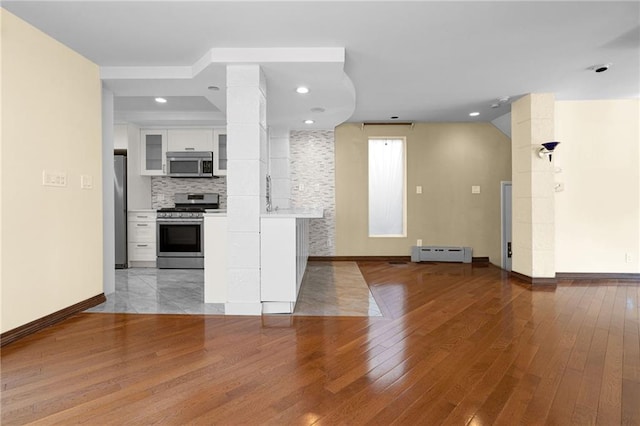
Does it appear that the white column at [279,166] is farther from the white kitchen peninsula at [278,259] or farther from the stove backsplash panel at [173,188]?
the white kitchen peninsula at [278,259]

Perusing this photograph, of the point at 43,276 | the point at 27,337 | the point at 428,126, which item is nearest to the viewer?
the point at 27,337

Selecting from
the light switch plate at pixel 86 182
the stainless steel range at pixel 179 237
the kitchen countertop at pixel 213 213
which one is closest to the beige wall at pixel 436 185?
the kitchen countertop at pixel 213 213

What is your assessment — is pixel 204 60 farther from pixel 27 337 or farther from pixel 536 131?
pixel 536 131

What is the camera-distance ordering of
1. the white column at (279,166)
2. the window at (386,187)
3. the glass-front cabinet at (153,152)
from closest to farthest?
the glass-front cabinet at (153,152), the white column at (279,166), the window at (386,187)

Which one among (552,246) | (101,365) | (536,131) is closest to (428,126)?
(536,131)

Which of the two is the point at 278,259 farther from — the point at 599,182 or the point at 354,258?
the point at 599,182

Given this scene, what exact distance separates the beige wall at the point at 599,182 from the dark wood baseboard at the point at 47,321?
5616 millimetres

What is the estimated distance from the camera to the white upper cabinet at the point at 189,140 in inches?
206

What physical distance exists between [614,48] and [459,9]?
1783 mm

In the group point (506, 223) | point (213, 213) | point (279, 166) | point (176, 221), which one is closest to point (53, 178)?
point (213, 213)

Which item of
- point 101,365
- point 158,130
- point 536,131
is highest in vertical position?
point 158,130

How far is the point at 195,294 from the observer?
11.7ft

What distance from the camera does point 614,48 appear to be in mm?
2898

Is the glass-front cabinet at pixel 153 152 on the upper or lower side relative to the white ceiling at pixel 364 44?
lower
